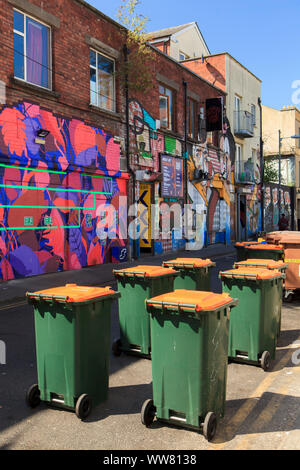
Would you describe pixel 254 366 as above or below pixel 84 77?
below

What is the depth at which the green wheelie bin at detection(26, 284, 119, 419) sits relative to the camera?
4.12 m

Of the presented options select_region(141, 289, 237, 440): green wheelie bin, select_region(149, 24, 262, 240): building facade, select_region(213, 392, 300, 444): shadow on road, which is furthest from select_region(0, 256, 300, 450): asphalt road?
select_region(149, 24, 262, 240): building facade

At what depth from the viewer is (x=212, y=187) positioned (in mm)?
24047

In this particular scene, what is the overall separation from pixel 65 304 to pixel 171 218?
52.1ft

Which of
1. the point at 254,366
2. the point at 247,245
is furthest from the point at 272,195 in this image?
the point at 254,366

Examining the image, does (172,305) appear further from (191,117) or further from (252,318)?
(191,117)

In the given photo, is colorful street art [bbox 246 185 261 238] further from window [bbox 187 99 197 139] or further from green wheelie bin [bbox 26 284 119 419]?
green wheelie bin [bbox 26 284 119 419]

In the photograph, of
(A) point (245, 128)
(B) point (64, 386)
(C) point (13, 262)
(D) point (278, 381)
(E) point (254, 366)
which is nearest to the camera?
(B) point (64, 386)

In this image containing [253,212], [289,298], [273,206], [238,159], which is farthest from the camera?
[273,206]

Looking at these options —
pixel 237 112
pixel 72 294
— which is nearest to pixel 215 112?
pixel 237 112

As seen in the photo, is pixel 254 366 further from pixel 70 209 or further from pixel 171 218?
pixel 171 218

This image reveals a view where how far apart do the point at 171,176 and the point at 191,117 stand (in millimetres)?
4228

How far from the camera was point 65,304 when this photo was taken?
13.5 ft

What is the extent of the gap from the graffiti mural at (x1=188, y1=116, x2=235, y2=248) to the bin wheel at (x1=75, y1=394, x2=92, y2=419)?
17.8 meters
